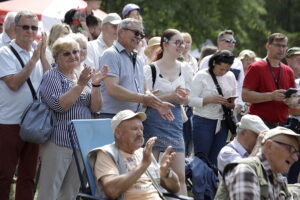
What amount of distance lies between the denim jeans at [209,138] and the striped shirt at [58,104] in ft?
7.17

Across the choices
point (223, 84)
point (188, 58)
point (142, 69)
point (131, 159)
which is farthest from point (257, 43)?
point (131, 159)

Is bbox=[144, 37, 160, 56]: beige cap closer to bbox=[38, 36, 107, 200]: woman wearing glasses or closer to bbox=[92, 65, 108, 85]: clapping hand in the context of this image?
bbox=[38, 36, 107, 200]: woman wearing glasses

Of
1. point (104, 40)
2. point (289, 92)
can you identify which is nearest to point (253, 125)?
point (289, 92)

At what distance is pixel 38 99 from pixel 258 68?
291cm

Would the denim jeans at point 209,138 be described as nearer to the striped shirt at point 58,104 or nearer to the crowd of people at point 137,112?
the crowd of people at point 137,112

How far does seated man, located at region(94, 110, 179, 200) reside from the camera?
18.6 feet

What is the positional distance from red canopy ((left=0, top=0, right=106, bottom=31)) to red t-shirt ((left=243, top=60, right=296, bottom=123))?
3.48 metres

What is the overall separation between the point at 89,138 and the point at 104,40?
2691mm

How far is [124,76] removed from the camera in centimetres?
743

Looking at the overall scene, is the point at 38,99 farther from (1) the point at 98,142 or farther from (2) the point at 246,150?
(2) the point at 246,150

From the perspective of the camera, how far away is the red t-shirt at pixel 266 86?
28.8 ft

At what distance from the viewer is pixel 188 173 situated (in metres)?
8.11

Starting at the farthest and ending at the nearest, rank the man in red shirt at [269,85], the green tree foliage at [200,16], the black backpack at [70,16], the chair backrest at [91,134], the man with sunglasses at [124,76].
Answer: the green tree foliage at [200,16] < the black backpack at [70,16] < the man in red shirt at [269,85] < the man with sunglasses at [124,76] < the chair backrest at [91,134]

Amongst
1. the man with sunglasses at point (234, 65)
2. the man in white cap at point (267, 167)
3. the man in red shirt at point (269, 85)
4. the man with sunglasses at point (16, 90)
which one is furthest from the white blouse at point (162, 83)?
the man in white cap at point (267, 167)
